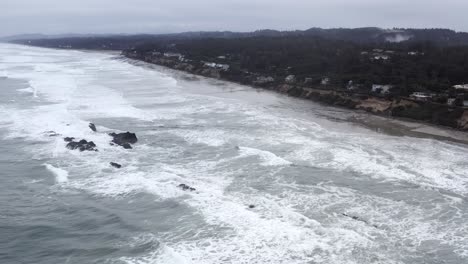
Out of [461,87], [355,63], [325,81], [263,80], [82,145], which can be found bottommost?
[82,145]

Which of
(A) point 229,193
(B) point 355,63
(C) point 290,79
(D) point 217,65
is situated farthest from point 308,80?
(A) point 229,193

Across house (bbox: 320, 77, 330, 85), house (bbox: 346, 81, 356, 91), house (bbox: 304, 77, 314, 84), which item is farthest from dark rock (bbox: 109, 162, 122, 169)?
house (bbox: 304, 77, 314, 84)

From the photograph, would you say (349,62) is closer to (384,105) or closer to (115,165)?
(384,105)

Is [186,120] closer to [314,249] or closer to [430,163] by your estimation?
[430,163]

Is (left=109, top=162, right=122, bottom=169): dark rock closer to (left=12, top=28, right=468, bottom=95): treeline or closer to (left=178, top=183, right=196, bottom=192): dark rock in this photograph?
(left=178, top=183, right=196, bottom=192): dark rock

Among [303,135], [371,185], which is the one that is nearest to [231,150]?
[303,135]

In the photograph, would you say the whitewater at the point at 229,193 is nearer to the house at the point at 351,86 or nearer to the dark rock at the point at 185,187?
the dark rock at the point at 185,187

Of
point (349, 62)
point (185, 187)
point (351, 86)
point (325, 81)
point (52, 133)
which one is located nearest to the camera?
point (185, 187)
